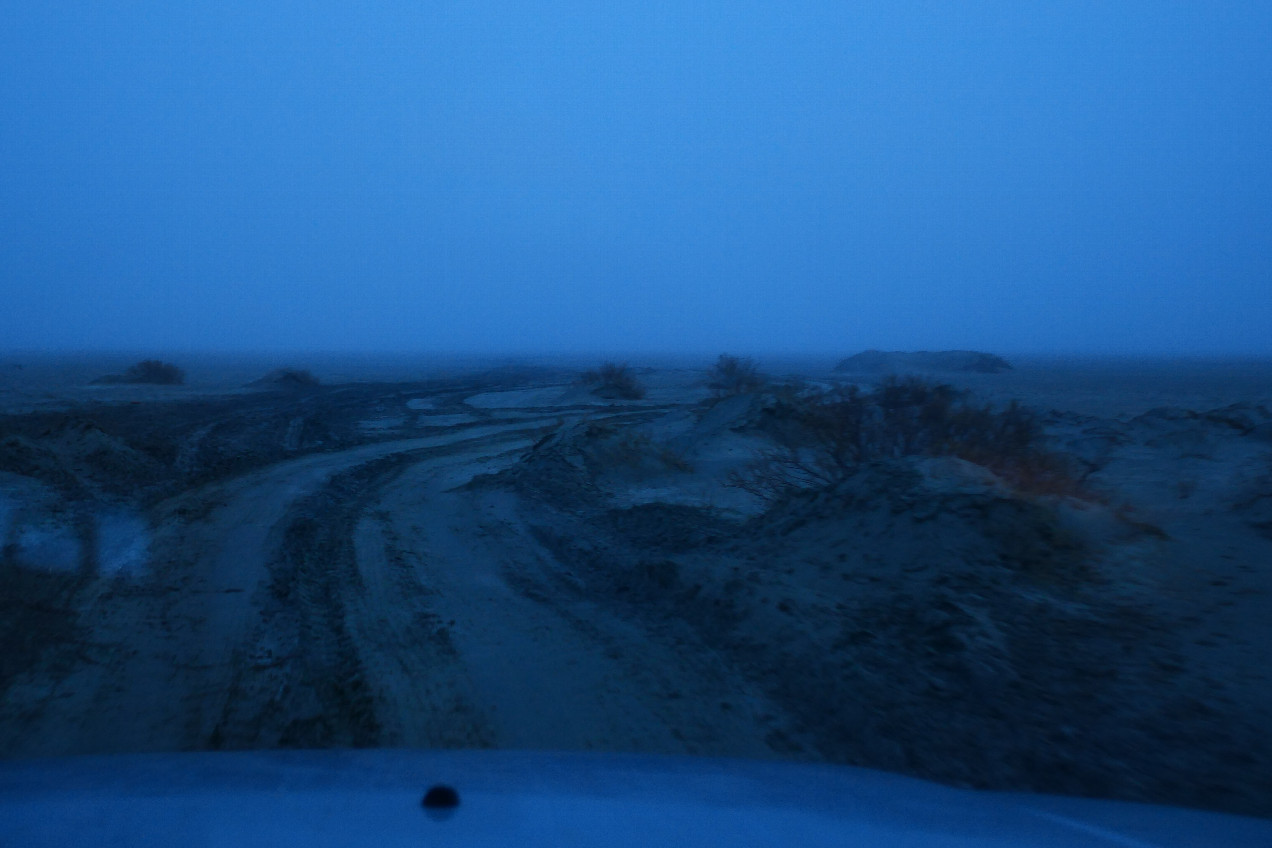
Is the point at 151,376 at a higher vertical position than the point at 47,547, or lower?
lower

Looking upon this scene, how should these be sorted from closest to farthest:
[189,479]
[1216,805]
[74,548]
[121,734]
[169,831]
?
[169,831]
[1216,805]
[121,734]
[74,548]
[189,479]

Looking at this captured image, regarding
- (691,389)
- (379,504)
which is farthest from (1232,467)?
(691,389)

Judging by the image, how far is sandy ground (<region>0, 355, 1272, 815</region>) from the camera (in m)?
5.35

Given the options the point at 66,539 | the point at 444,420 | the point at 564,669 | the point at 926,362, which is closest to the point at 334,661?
the point at 564,669

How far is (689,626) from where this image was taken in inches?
304

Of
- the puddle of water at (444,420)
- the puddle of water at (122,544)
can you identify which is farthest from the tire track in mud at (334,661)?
the puddle of water at (444,420)

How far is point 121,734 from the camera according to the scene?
5.49m

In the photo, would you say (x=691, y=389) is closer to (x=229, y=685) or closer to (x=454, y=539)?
(x=454, y=539)

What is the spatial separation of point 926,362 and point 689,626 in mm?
107116

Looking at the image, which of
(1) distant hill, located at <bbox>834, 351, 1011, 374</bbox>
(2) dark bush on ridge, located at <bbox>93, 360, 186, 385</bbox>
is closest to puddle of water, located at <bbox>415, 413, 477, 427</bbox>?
(2) dark bush on ridge, located at <bbox>93, 360, 186, 385</bbox>

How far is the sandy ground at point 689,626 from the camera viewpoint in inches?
211

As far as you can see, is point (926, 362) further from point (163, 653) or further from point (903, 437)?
point (163, 653)

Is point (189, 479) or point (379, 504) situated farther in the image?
point (189, 479)

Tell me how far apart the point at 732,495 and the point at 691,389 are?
131 feet
